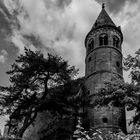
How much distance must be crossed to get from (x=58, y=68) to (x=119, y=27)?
1501 cm

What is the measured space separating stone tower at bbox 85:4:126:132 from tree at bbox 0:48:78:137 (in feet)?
15.2

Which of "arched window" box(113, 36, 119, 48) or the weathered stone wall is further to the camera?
"arched window" box(113, 36, 119, 48)

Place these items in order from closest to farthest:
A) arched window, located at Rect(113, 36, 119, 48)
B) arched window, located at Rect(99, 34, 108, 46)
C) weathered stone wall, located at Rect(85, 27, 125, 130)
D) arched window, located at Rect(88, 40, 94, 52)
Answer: weathered stone wall, located at Rect(85, 27, 125, 130) → arched window, located at Rect(99, 34, 108, 46) → arched window, located at Rect(113, 36, 119, 48) → arched window, located at Rect(88, 40, 94, 52)

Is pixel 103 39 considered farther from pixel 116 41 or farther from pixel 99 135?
pixel 99 135

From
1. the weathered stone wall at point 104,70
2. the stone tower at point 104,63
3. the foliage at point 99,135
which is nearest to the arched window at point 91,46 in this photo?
the stone tower at point 104,63

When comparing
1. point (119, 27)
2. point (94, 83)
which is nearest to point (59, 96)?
point (94, 83)

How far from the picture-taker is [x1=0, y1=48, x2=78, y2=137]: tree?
17.9 meters

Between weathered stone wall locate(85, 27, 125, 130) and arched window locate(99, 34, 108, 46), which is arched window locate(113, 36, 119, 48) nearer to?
weathered stone wall locate(85, 27, 125, 130)

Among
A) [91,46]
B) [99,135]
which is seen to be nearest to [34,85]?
[91,46]

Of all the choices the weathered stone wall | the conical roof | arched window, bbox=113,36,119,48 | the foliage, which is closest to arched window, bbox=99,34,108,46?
the weathered stone wall

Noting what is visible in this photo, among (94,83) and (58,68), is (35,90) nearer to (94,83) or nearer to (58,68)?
(58,68)

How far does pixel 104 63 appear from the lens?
24.6 m

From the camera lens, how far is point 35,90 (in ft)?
62.7

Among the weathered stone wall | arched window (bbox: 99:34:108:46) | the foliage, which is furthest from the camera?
arched window (bbox: 99:34:108:46)
